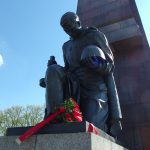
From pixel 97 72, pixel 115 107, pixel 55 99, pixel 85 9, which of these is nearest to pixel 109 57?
pixel 97 72

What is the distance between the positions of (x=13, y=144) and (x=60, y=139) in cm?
66

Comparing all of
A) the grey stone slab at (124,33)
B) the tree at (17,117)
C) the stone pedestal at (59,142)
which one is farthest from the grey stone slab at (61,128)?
the tree at (17,117)

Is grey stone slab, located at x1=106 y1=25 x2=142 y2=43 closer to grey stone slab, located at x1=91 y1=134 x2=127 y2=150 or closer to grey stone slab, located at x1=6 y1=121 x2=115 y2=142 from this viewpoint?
grey stone slab, located at x1=91 y1=134 x2=127 y2=150

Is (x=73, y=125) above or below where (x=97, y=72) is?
below

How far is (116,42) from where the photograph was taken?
7156 mm

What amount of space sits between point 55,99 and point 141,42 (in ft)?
12.0

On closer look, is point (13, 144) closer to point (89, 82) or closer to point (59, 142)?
point (59, 142)

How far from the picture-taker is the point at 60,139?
10.4 feet

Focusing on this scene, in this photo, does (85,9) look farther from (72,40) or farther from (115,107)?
(115,107)

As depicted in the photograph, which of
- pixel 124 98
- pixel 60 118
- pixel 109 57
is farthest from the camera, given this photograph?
pixel 124 98

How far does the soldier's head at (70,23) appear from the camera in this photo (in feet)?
17.3

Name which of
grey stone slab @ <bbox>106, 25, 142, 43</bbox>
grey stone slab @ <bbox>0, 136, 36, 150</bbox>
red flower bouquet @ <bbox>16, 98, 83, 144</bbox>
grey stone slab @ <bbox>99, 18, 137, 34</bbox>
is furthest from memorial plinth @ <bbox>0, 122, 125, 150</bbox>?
grey stone slab @ <bbox>99, 18, 137, 34</bbox>

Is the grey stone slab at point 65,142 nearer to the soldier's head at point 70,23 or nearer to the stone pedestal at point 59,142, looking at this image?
the stone pedestal at point 59,142

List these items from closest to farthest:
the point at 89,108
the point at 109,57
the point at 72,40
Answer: the point at 89,108, the point at 109,57, the point at 72,40
